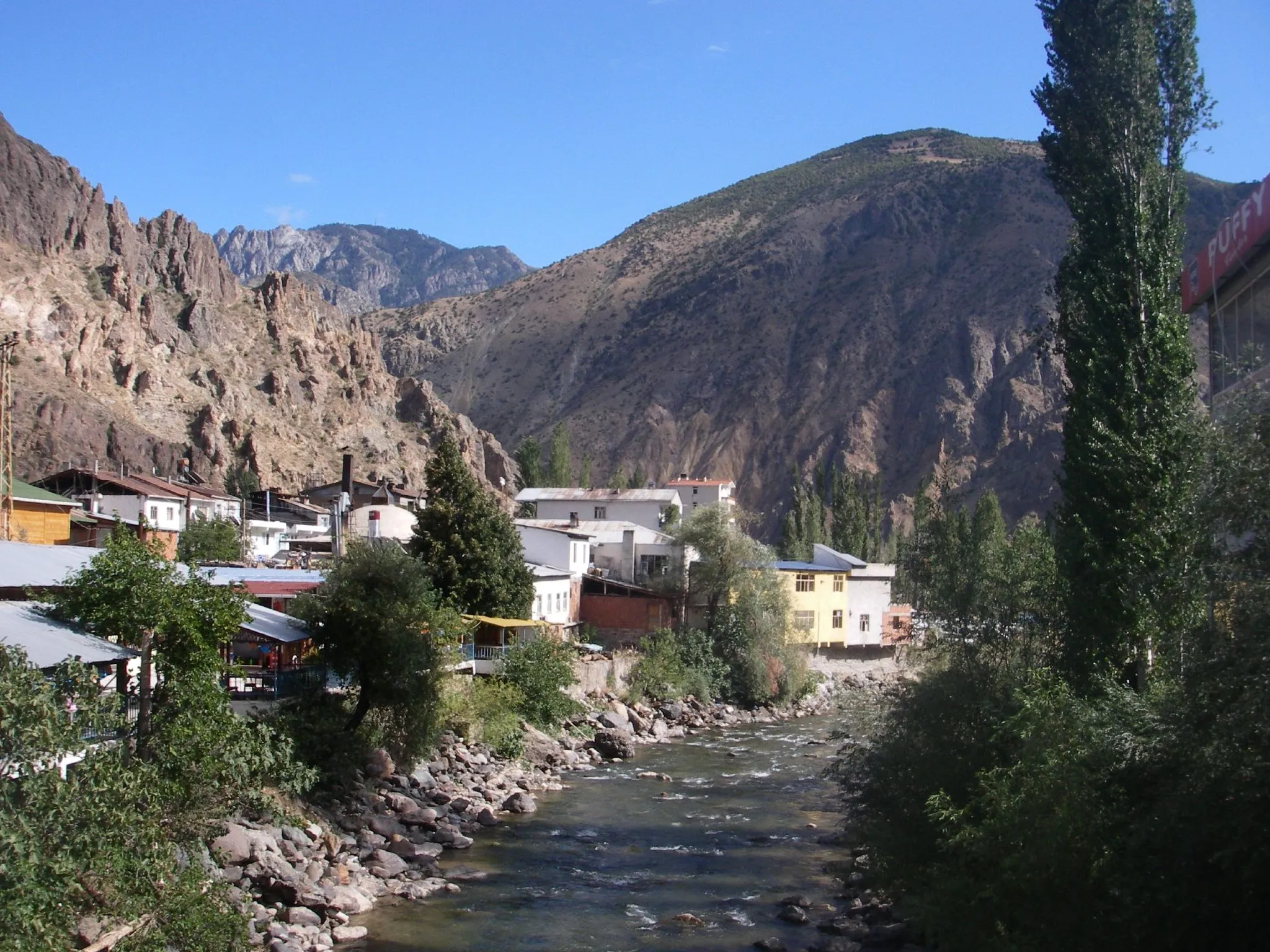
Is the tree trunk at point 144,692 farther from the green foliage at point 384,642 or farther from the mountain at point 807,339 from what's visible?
the mountain at point 807,339

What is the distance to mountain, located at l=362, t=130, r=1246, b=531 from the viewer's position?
5359 inches

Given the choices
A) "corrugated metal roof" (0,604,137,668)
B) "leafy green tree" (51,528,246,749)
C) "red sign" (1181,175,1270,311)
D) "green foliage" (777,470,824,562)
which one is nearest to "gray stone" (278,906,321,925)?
"leafy green tree" (51,528,246,749)

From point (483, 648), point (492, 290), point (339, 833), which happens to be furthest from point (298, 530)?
point (492, 290)

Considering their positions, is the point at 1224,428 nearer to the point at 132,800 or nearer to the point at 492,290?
the point at 132,800

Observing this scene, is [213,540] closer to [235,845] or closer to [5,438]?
[5,438]

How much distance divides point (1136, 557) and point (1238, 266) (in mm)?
5265

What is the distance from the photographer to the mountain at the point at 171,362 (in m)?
81.2

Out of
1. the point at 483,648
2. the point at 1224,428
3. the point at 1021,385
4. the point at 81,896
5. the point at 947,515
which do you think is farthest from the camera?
the point at 1021,385

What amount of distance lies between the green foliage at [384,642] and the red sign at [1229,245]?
1947cm

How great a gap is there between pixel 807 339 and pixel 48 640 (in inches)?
5356

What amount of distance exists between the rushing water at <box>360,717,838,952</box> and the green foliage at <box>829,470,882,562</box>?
48234mm

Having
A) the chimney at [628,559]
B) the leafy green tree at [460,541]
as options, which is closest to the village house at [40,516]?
the leafy green tree at [460,541]

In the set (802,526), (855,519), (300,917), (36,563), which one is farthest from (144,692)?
(855,519)

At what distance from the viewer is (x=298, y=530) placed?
66938mm
